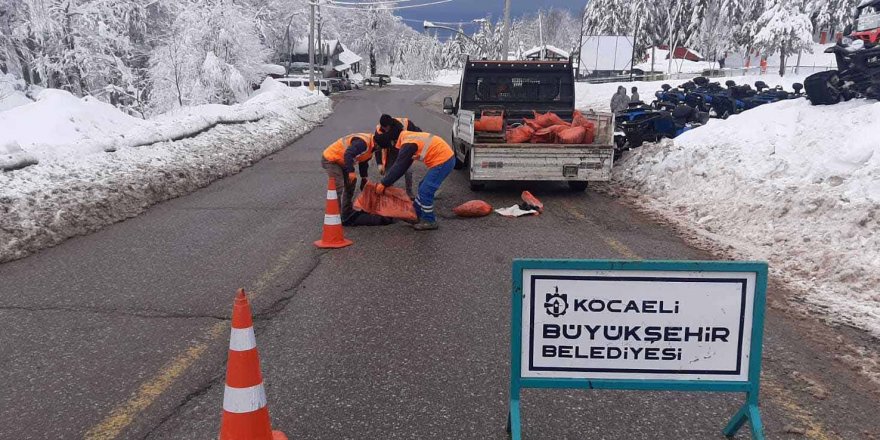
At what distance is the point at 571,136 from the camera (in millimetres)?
10352

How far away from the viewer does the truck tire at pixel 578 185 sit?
421 inches

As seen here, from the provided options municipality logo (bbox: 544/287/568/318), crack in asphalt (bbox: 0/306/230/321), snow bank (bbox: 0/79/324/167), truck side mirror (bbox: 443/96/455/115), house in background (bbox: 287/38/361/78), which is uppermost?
house in background (bbox: 287/38/361/78)

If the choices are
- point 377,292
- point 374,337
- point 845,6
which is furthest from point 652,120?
point 845,6

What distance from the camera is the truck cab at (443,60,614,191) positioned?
1005cm

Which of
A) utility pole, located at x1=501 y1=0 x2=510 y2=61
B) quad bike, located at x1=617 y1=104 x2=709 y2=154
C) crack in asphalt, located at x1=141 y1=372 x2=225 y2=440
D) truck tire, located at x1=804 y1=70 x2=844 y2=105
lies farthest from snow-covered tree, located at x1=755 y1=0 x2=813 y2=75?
crack in asphalt, located at x1=141 y1=372 x2=225 y2=440

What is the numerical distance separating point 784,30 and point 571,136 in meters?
49.2

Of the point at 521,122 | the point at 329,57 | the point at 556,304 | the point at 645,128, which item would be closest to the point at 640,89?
the point at 645,128

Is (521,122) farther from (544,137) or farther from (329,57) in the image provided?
(329,57)

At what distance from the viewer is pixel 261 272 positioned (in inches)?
245

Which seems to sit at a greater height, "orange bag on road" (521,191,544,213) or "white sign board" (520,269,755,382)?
"white sign board" (520,269,755,382)

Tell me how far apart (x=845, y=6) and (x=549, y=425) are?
74991mm

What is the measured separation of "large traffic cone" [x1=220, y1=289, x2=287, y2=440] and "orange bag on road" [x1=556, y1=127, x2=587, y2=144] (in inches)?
316

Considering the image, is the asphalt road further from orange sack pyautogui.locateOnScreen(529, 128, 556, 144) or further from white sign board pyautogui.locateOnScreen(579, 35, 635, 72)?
white sign board pyautogui.locateOnScreen(579, 35, 635, 72)

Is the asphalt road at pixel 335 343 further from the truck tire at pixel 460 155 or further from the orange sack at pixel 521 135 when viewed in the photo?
the truck tire at pixel 460 155
